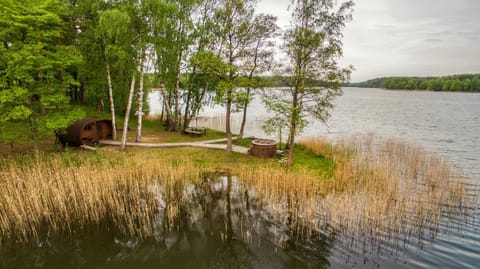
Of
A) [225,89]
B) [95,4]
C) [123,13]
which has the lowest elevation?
[225,89]

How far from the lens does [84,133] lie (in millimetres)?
16750

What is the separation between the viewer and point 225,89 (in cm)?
1492

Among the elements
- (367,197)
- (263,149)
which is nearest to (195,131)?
(263,149)

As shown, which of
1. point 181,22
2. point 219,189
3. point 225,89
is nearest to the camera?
point 219,189

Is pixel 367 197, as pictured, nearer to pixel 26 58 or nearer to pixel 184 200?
pixel 184 200

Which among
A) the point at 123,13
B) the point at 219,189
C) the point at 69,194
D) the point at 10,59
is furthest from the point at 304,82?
the point at 10,59

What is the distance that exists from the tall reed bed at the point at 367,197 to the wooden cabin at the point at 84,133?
1132 centimetres

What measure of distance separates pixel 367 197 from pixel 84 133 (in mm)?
16440

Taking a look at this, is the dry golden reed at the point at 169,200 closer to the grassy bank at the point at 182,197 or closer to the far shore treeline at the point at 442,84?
the grassy bank at the point at 182,197

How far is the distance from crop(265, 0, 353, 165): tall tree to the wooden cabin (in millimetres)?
11841

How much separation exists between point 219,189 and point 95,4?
13.9 metres

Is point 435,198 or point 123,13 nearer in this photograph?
point 435,198

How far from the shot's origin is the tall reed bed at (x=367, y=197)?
7.89m

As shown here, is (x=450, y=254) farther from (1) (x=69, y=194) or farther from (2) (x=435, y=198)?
(1) (x=69, y=194)
